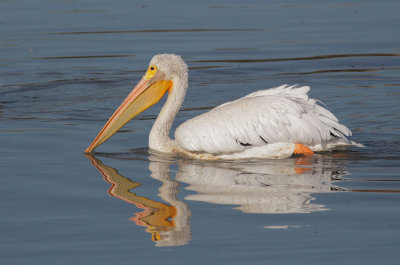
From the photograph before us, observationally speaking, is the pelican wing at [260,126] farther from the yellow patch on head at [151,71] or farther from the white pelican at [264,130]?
the yellow patch on head at [151,71]

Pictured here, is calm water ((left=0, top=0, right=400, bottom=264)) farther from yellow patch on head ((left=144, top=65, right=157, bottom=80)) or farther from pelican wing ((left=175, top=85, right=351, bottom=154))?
yellow patch on head ((left=144, top=65, right=157, bottom=80))

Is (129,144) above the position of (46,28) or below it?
below

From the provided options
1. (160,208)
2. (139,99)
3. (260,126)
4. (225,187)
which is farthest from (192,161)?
(160,208)

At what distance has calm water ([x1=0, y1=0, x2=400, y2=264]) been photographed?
4590 mm

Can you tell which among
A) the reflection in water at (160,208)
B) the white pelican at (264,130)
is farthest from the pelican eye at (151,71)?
the reflection in water at (160,208)

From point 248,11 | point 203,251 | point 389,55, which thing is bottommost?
point 203,251

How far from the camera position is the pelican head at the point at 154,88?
7000 mm

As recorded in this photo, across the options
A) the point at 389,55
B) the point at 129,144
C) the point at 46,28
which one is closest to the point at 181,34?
the point at 46,28

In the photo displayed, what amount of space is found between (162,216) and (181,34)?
6.40 m

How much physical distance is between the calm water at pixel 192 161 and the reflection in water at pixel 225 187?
1 centimetres

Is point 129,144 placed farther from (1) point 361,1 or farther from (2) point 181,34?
(1) point 361,1

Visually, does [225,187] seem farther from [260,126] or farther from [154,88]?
[154,88]

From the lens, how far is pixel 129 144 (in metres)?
7.14

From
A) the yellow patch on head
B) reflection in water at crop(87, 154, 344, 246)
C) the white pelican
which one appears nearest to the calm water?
reflection in water at crop(87, 154, 344, 246)
